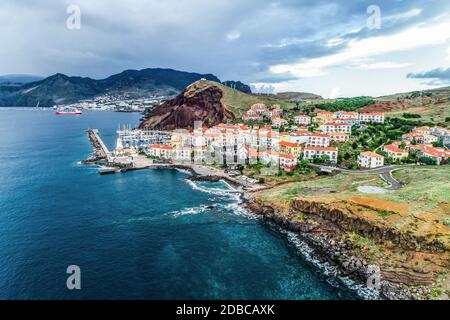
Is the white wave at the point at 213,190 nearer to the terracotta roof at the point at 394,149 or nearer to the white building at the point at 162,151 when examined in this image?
the white building at the point at 162,151

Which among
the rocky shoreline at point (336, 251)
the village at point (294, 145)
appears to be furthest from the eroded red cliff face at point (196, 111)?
the rocky shoreline at point (336, 251)

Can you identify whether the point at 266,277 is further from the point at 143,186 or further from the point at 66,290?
the point at 143,186

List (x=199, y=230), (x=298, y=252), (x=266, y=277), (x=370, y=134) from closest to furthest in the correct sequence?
(x=266, y=277)
(x=298, y=252)
(x=199, y=230)
(x=370, y=134)

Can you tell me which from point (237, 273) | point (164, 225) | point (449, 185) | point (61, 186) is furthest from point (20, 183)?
point (449, 185)

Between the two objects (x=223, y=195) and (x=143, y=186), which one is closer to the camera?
(x=223, y=195)

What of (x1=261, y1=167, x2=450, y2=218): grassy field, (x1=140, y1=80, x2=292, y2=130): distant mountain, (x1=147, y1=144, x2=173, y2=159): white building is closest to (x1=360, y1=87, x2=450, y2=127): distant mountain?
(x1=140, y1=80, x2=292, y2=130): distant mountain

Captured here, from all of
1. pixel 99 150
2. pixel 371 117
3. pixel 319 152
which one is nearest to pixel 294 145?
pixel 319 152

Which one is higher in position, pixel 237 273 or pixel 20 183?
pixel 20 183
